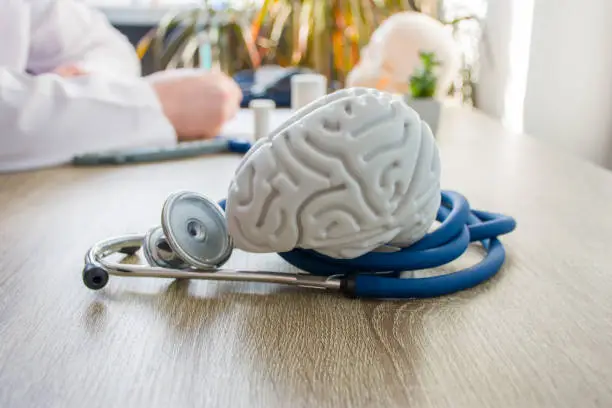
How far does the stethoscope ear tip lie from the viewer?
661 mm

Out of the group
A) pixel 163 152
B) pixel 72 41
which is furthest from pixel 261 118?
pixel 72 41

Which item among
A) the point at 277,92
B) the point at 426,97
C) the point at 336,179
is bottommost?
the point at 277,92

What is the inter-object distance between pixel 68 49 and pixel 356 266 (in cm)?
126

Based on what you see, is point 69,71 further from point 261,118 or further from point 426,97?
point 426,97

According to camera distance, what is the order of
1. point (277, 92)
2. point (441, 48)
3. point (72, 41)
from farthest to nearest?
point (277, 92) → point (441, 48) → point (72, 41)

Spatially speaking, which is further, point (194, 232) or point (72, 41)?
point (72, 41)

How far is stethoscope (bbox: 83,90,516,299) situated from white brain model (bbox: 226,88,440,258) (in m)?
0.03

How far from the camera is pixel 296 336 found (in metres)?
0.57

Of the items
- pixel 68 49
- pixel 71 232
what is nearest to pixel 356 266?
pixel 71 232

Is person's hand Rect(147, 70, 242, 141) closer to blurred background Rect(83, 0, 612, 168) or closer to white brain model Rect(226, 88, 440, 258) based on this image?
blurred background Rect(83, 0, 612, 168)

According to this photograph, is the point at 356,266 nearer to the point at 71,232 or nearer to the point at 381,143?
the point at 381,143

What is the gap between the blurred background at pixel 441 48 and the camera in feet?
5.55

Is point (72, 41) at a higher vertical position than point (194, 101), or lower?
higher

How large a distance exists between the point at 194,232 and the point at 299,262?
0.11 meters
